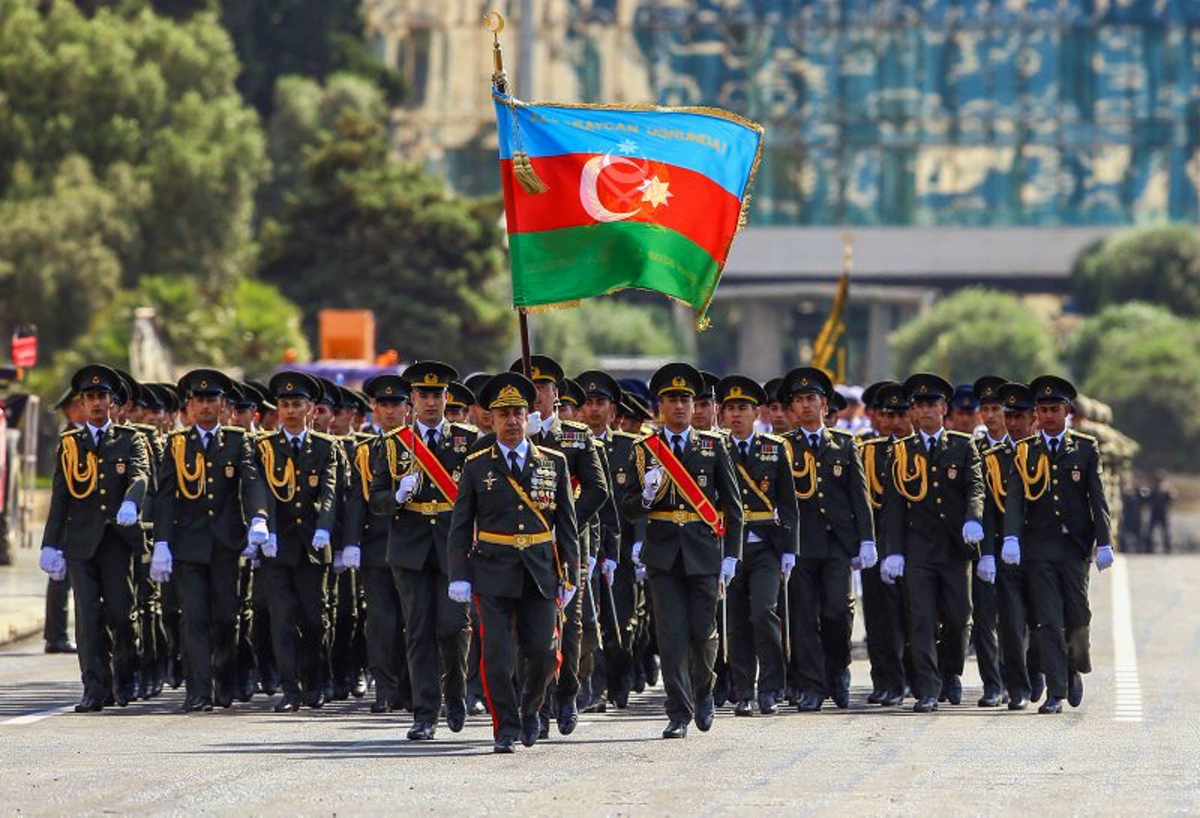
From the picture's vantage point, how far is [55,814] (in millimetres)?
11773

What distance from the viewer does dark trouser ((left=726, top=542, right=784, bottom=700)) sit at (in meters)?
17.5

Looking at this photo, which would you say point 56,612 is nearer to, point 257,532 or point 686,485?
point 257,532

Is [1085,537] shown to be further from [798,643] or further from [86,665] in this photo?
[86,665]

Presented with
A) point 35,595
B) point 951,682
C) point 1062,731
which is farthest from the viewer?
point 35,595

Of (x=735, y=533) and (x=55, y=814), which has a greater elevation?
(x=735, y=533)

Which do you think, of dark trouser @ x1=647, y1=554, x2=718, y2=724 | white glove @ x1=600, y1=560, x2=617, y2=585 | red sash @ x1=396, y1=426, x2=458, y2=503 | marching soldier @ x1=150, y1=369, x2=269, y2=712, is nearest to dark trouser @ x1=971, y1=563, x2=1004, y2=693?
white glove @ x1=600, y1=560, x2=617, y2=585

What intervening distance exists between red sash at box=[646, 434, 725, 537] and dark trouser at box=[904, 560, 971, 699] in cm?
274

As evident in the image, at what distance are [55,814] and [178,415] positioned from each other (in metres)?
9.23

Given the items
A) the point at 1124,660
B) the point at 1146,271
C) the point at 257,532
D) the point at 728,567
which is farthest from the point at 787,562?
the point at 1146,271

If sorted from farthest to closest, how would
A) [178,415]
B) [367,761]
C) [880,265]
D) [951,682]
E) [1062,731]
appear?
[880,265] → [178,415] → [951,682] → [1062,731] → [367,761]

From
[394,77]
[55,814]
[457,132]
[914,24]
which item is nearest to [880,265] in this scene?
[914,24]

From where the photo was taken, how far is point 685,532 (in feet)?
51.9

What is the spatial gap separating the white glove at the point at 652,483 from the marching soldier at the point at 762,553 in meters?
1.55

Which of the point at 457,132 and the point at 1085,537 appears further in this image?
the point at 457,132
